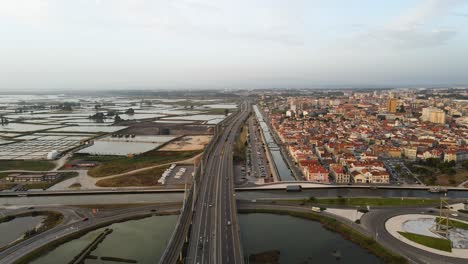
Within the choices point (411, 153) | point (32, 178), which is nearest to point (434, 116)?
point (411, 153)

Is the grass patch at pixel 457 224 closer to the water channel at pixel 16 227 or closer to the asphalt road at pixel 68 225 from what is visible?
the asphalt road at pixel 68 225

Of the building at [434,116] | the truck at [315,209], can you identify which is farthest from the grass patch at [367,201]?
the building at [434,116]

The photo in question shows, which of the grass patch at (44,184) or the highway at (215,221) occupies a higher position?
the highway at (215,221)

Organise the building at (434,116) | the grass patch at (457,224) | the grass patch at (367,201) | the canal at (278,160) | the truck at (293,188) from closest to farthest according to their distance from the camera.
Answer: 1. the grass patch at (457,224)
2. the grass patch at (367,201)
3. the truck at (293,188)
4. the canal at (278,160)
5. the building at (434,116)

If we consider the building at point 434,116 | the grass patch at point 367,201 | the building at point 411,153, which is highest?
the building at point 434,116

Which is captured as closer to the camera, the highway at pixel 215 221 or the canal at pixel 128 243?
the highway at pixel 215 221

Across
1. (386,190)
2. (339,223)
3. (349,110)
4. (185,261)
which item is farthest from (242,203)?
(349,110)

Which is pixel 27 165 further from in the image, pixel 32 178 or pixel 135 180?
pixel 135 180
